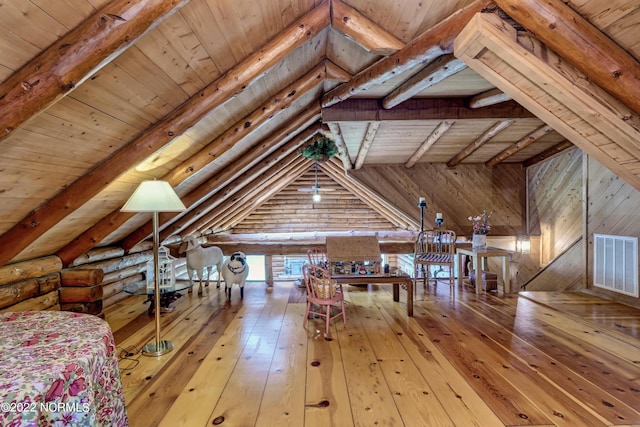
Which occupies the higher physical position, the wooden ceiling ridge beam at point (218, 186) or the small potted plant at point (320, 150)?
the small potted plant at point (320, 150)

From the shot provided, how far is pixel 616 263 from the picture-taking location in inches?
176

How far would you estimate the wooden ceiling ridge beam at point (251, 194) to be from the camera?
6484 millimetres

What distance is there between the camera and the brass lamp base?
2.98 m

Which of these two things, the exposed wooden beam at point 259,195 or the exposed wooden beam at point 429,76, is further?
the exposed wooden beam at point 259,195

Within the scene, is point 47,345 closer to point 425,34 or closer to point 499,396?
point 499,396

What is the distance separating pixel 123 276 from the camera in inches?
189

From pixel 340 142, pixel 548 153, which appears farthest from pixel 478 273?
pixel 548 153

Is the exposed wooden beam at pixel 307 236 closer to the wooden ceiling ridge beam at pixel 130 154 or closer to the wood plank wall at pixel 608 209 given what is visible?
A: the wood plank wall at pixel 608 209

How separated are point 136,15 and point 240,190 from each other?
16.2 feet

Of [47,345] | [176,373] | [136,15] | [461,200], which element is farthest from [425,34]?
[461,200]

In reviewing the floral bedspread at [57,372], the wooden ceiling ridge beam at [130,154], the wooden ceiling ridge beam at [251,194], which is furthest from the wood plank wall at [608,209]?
the floral bedspread at [57,372]

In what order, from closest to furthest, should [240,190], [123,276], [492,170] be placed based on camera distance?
[123,276]
[240,190]
[492,170]

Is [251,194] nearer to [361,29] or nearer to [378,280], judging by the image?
[378,280]

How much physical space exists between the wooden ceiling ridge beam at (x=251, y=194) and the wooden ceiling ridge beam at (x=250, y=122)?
2685 millimetres
